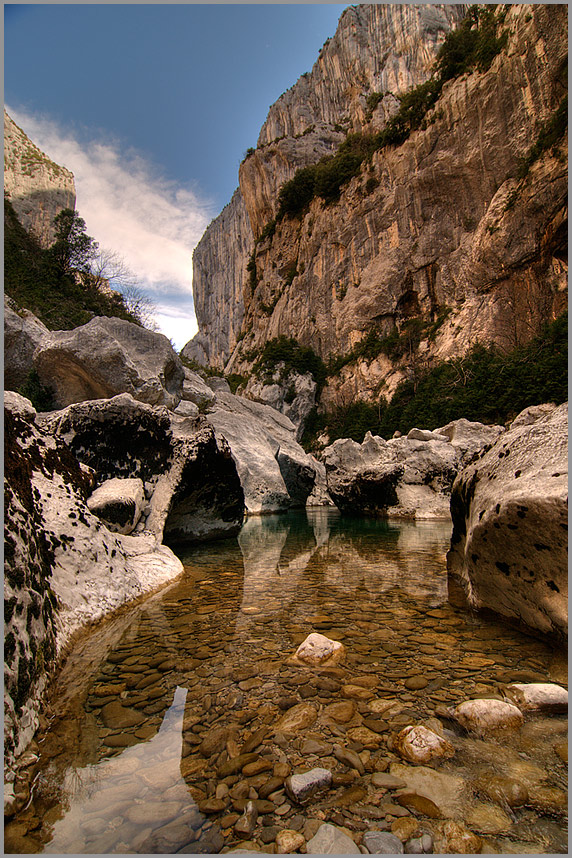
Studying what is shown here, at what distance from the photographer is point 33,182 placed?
114 feet

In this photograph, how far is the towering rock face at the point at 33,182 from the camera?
3284cm

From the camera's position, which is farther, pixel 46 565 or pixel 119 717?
pixel 46 565

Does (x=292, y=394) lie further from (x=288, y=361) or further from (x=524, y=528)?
(x=524, y=528)

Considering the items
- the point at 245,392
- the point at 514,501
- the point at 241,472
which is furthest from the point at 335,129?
the point at 514,501

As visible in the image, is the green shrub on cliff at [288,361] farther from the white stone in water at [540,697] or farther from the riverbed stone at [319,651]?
the white stone in water at [540,697]

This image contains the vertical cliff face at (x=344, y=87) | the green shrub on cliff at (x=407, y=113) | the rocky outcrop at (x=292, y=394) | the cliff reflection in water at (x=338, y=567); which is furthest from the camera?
the vertical cliff face at (x=344, y=87)

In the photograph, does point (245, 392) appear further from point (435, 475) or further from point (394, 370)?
point (435, 475)

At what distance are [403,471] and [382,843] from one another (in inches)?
448

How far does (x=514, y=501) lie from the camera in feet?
9.26

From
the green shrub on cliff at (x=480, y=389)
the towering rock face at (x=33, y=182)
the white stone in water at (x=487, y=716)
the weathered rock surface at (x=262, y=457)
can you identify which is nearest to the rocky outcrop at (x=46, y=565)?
the white stone in water at (x=487, y=716)

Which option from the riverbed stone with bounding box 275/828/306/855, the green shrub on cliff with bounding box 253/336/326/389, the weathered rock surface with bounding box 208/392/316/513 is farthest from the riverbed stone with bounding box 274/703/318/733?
the green shrub on cliff with bounding box 253/336/326/389

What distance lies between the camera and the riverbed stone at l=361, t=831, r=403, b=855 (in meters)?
1.26

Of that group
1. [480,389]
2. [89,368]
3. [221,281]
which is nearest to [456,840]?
[89,368]

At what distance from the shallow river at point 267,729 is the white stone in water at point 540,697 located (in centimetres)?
8
